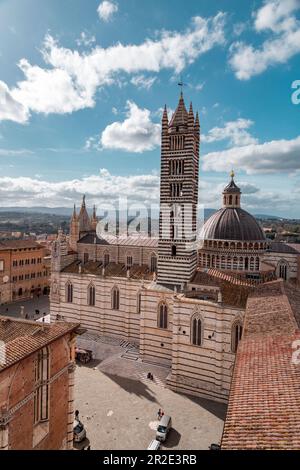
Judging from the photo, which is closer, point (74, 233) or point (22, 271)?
point (74, 233)

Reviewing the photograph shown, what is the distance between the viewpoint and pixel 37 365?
12328 mm

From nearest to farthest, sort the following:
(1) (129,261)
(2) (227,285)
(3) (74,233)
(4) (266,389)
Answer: (4) (266,389) → (2) (227,285) → (1) (129,261) → (3) (74,233)

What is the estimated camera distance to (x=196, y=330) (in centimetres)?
2481

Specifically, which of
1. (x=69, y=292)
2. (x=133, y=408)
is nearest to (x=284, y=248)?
(x=133, y=408)

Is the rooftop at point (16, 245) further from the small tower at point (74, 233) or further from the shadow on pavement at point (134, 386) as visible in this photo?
the shadow on pavement at point (134, 386)

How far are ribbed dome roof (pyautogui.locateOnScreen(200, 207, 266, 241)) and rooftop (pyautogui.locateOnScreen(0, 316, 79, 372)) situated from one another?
1917cm

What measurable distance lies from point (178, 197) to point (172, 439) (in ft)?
60.9

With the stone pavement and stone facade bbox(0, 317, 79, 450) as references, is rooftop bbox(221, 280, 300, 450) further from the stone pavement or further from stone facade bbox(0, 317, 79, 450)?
the stone pavement

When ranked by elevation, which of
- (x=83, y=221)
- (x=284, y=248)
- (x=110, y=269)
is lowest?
(x=110, y=269)

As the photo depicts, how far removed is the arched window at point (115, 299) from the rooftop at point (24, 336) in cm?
1926

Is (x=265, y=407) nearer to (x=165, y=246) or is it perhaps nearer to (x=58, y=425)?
(x=58, y=425)

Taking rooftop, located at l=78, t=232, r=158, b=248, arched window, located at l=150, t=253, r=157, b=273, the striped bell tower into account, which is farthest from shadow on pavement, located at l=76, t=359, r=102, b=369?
rooftop, located at l=78, t=232, r=158, b=248

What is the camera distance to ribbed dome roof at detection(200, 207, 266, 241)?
29.4m

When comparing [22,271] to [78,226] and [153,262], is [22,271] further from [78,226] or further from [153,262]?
[153,262]
